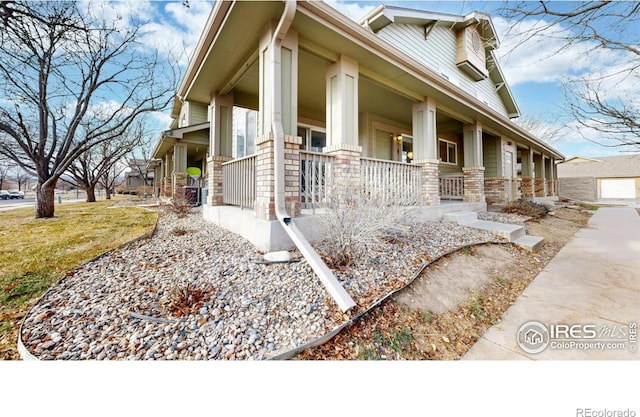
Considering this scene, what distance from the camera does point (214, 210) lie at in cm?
520

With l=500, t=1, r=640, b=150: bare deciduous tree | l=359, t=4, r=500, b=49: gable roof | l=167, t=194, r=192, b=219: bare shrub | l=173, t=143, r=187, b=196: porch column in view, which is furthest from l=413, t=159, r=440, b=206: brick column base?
l=173, t=143, r=187, b=196: porch column

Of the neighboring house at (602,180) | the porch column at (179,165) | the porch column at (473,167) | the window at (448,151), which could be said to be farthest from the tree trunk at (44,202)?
the neighboring house at (602,180)

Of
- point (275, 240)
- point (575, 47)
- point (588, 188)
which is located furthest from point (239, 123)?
point (588, 188)

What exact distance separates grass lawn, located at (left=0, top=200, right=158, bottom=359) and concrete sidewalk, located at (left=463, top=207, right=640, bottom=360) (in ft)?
11.7

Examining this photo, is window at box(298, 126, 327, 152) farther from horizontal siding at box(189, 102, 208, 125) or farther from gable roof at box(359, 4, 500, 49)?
horizontal siding at box(189, 102, 208, 125)

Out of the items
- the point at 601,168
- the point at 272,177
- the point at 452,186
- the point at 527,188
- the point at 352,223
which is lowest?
the point at 352,223

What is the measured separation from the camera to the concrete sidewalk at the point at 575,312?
1.91 meters

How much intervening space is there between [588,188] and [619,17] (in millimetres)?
22252

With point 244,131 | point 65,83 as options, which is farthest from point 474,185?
point 65,83

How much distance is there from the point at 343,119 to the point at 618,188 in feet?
106

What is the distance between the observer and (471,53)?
9.28 meters

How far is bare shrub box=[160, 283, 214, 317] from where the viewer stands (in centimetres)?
200

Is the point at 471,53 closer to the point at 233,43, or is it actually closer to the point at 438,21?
the point at 438,21

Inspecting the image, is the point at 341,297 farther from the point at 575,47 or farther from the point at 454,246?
the point at 575,47
